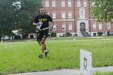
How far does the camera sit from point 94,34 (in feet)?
322

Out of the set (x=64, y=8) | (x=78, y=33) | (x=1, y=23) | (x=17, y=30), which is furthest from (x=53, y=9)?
(x=1, y=23)

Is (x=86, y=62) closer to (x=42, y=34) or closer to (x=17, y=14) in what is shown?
(x=42, y=34)

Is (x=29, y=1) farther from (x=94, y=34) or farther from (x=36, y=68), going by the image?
(x=36, y=68)

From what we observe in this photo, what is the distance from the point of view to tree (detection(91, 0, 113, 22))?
25.3 m

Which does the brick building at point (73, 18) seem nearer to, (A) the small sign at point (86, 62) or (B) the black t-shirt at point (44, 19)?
(B) the black t-shirt at point (44, 19)

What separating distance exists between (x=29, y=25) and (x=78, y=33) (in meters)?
21.3

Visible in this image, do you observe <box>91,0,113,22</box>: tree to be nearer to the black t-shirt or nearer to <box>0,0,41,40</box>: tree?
the black t-shirt

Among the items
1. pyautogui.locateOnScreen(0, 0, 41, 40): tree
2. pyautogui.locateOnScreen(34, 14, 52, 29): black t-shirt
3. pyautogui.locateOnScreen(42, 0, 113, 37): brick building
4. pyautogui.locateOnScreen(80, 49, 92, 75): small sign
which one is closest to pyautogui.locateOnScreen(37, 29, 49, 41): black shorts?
pyautogui.locateOnScreen(34, 14, 52, 29): black t-shirt

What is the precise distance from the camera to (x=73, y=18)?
98.8 metres

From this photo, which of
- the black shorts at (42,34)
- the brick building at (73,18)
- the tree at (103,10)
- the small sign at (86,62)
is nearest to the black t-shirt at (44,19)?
the black shorts at (42,34)

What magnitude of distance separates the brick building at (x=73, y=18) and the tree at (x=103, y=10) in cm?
6956

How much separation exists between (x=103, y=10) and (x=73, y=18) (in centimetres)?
7270

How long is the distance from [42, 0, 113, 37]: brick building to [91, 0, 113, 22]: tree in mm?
69555

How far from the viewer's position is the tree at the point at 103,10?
25.3 meters
